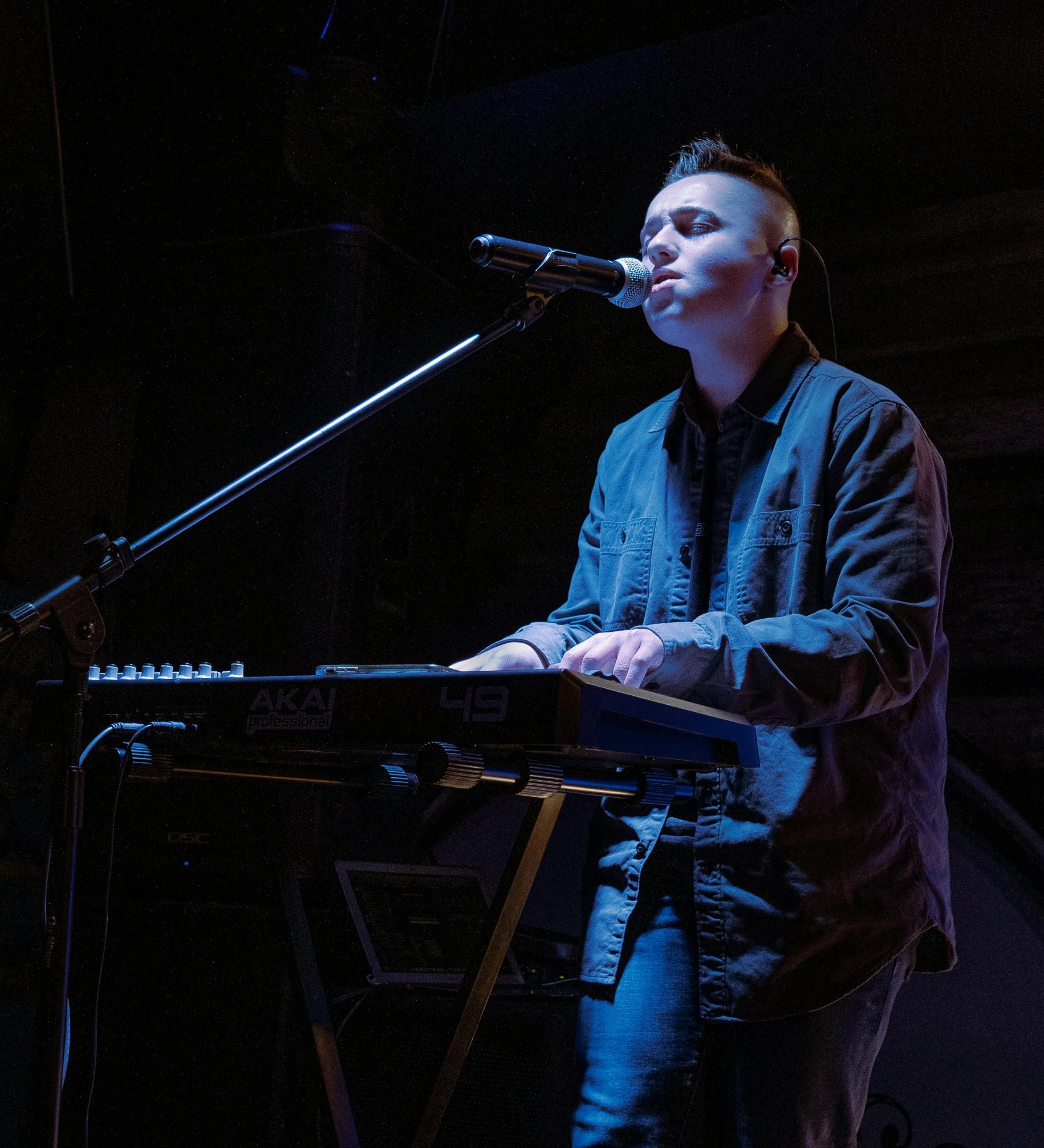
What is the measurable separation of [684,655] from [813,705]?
0.16 metres

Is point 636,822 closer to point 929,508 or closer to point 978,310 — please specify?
point 929,508

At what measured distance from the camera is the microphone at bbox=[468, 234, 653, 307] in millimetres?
1587

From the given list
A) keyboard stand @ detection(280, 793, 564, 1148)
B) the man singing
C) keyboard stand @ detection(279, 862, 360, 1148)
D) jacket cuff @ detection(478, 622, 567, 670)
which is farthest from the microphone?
keyboard stand @ detection(279, 862, 360, 1148)

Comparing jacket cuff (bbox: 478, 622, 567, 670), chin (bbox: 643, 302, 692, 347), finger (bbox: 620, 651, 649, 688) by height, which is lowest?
finger (bbox: 620, 651, 649, 688)

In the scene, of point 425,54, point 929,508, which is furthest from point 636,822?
point 425,54

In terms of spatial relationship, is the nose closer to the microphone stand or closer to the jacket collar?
the jacket collar

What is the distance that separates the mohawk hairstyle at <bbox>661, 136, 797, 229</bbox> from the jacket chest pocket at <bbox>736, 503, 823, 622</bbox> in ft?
2.12

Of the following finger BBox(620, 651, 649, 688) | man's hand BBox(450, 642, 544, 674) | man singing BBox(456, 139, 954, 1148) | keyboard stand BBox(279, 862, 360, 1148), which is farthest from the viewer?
keyboard stand BBox(279, 862, 360, 1148)

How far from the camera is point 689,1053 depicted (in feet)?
4.59

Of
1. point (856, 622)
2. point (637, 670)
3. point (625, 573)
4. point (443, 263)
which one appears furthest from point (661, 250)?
point (443, 263)

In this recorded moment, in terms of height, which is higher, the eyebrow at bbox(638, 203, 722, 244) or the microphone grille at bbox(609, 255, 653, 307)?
the eyebrow at bbox(638, 203, 722, 244)

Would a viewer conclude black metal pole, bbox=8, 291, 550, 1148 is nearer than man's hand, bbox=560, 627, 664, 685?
No

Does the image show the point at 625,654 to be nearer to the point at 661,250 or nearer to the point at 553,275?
the point at 553,275

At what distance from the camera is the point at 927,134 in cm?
245
